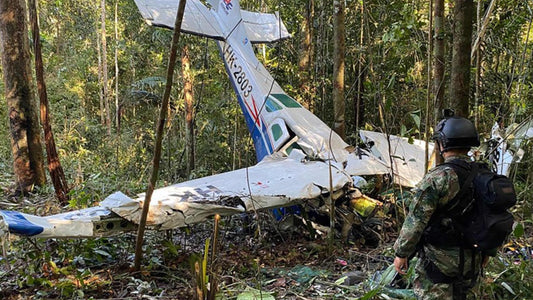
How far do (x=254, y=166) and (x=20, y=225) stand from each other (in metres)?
3.32

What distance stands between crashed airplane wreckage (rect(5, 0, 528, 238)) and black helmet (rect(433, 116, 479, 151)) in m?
1.82

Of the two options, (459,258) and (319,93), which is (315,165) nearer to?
(459,258)

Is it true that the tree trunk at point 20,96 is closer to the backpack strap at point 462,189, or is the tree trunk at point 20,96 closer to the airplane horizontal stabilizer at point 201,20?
the airplane horizontal stabilizer at point 201,20

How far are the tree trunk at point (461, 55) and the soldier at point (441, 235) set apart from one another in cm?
138

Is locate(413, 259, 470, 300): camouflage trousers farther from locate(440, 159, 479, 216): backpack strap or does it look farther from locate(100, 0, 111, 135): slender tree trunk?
locate(100, 0, 111, 135): slender tree trunk

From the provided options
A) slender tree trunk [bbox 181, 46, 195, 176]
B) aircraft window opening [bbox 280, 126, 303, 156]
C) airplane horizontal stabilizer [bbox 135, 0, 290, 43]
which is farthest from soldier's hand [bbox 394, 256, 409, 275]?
slender tree trunk [bbox 181, 46, 195, 176]

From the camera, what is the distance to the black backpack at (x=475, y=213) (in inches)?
93.2

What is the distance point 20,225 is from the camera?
10.8 ft

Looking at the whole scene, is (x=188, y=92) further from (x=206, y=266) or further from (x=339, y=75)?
(x=206, y=266)

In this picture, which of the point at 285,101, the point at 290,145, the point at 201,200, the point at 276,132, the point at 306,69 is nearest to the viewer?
the point at 201,200

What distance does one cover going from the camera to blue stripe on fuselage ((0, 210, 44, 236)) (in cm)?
323

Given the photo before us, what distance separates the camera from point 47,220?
141 inches

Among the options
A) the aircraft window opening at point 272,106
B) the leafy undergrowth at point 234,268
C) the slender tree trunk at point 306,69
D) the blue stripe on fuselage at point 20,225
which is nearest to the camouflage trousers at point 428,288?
the leafy undergrowth at point 234,268

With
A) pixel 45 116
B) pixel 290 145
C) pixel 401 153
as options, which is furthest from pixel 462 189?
pixel 45 116
